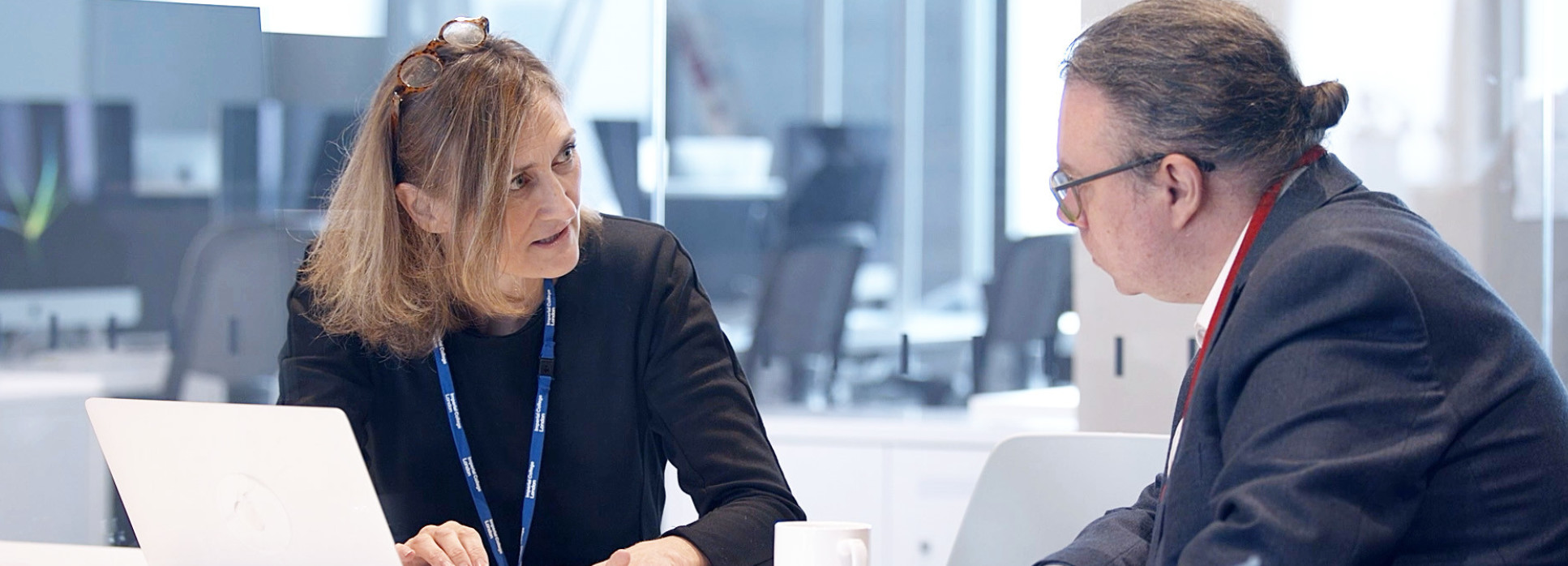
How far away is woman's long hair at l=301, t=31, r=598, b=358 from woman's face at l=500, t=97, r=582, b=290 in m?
0.02

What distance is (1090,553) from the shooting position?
141 centimetres

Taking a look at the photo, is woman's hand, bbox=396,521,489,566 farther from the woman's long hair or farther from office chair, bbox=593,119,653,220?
office chair, bbox=593,119,653,220

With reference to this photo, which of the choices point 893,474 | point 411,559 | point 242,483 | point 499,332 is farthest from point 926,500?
point 242,483

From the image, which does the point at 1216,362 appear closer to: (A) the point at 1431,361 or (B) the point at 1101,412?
(A) the point at 1431,361

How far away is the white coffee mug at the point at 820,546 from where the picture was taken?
1172 millimetres

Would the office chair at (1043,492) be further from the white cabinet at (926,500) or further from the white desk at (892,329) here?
the white desk at (892,329)

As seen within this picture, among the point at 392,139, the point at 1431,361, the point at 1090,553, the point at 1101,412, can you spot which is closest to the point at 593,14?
the point at 1101,412

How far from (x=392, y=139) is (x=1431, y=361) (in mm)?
1250

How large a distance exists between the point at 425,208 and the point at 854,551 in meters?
0.87

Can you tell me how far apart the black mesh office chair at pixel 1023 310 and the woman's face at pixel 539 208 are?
Answer: 2.81 meters

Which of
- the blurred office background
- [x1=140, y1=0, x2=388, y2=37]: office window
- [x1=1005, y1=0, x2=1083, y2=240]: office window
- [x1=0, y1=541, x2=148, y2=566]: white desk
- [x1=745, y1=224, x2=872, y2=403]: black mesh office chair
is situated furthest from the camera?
[x1=745, y1=224, x2=872, y2=403]: black mesh office chair

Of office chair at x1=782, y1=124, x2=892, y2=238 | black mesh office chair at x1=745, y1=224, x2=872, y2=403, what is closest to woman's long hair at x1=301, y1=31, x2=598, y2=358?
black mesh office chair at x1=745, y1=224, x2=872, y2=403

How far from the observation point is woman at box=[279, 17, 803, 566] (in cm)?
171

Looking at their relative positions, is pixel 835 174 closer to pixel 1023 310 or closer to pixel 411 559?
pixel 1023 310
